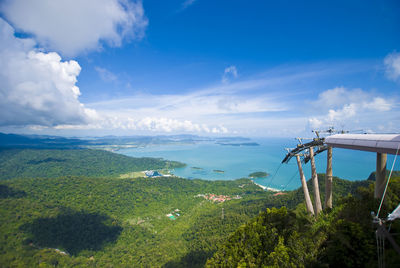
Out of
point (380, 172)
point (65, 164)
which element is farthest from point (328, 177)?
point (65, 164)

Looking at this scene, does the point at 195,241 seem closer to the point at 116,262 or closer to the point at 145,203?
the point at 116,262

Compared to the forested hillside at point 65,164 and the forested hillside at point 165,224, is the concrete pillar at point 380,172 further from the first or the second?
the forested hillside at point 65,164

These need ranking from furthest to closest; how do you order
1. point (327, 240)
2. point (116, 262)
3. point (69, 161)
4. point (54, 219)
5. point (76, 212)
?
point (69, 161) → point (76, 212) → point (54, 219) → point (116, 262) → point (327, 240)

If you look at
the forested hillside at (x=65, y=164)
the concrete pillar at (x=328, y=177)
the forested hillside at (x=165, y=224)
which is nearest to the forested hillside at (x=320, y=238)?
the forested hillside at (x=165, y=224)

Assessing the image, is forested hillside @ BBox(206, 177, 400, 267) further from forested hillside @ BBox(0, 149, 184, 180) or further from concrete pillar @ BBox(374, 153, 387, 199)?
forested hillside @ BBox(0, 149, 184, 180)

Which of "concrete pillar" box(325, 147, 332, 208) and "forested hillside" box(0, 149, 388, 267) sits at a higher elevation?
"concrete pillar" box(325, 147, 332, 208)

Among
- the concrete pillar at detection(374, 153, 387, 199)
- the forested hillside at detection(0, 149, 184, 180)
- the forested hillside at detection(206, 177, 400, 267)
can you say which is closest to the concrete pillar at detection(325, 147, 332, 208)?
the forested hillside at detection(206, 177, 400, 267)

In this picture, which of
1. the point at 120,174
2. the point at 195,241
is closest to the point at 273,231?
the point at 195,241

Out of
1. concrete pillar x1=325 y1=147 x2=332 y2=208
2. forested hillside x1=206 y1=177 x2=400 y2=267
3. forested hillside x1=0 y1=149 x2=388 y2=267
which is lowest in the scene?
forested hillside x1=0 y1=149 x2=388 y2=267
